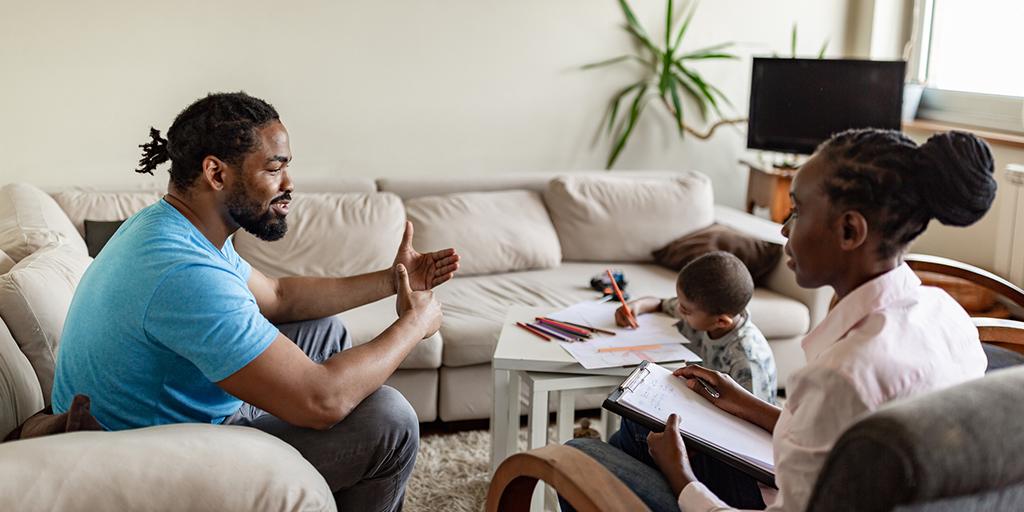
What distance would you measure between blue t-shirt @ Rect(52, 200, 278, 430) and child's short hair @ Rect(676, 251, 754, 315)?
40.2 inches

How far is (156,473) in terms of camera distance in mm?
1343

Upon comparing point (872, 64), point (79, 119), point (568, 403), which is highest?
point (872, 64)

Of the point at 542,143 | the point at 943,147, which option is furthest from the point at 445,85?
the point at 943,147

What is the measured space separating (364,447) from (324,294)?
0.59 m

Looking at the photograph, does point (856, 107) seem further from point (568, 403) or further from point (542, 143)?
point (568, 403)

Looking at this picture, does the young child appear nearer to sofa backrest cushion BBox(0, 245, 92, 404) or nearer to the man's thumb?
the man's thumb

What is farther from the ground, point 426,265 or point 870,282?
point 870,282

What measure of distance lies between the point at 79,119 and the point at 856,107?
2946 mm

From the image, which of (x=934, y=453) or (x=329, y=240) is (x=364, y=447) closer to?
(x=934, y=453)

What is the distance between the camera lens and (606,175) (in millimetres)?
3928

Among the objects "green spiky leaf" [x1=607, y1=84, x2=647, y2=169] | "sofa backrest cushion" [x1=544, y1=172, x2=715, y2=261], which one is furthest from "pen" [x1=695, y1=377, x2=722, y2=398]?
"green spiky leaf" [x1=607, y1=84, x2=647, y2=169]

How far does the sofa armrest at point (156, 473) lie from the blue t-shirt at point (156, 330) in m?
0.18

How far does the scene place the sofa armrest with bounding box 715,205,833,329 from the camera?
324cm

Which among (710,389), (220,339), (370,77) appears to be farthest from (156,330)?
(370,77)
